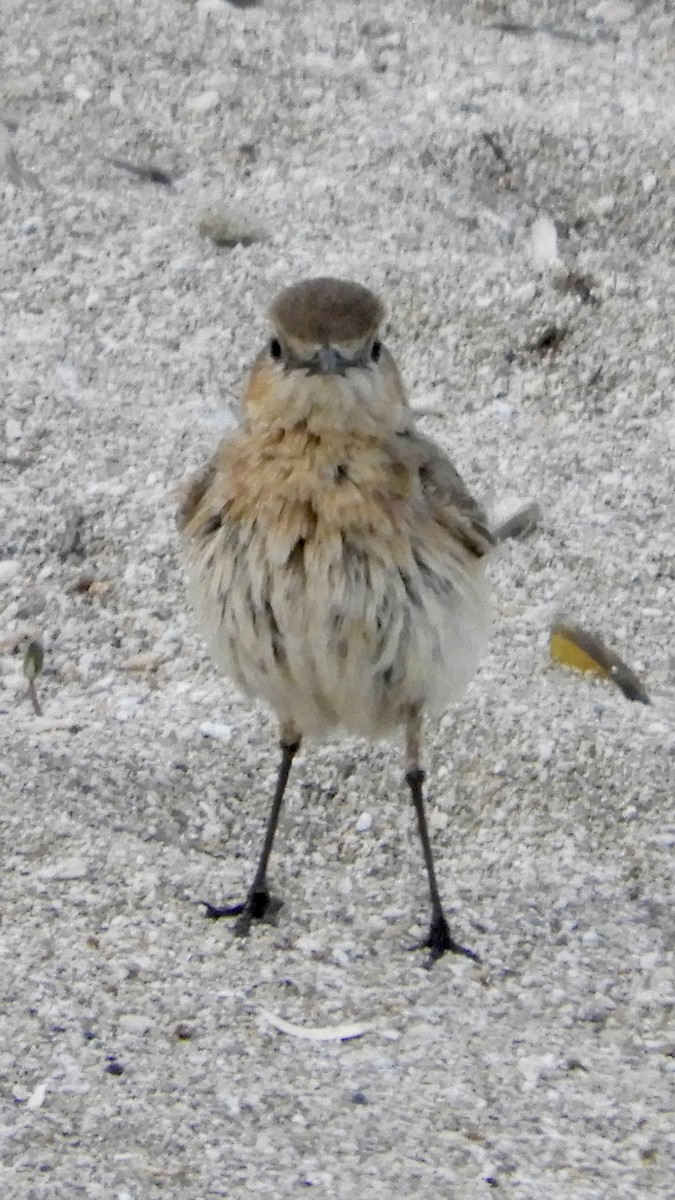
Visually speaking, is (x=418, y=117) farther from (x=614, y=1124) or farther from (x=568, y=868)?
(x=614, y=1124)

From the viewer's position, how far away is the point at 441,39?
25.6ft

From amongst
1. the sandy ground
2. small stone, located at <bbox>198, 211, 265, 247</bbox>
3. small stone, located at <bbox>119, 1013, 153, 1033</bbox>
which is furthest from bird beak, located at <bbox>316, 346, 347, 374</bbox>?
small stone, located at <bbox>198, 211, 265, 247</bbox>

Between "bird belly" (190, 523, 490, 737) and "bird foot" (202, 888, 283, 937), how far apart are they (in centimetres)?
44

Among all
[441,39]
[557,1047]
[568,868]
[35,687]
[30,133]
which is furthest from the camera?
[441,39]

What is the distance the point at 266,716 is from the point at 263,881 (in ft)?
2.45

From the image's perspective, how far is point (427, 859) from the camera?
15.2 ft

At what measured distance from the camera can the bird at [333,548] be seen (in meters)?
4.41

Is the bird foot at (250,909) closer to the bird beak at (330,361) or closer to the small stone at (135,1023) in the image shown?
the small stone at (135,1023)

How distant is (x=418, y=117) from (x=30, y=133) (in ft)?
4.71

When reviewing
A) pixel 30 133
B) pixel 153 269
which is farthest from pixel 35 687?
pixel 30 133

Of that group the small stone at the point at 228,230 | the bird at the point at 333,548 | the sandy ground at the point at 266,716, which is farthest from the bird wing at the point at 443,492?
the small stone at the point at 228,230

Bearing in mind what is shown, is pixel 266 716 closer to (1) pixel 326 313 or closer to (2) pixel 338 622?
(2) pixel 338 622

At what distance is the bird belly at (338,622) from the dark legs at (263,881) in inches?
7.1

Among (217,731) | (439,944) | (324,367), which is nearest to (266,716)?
(217,731)
